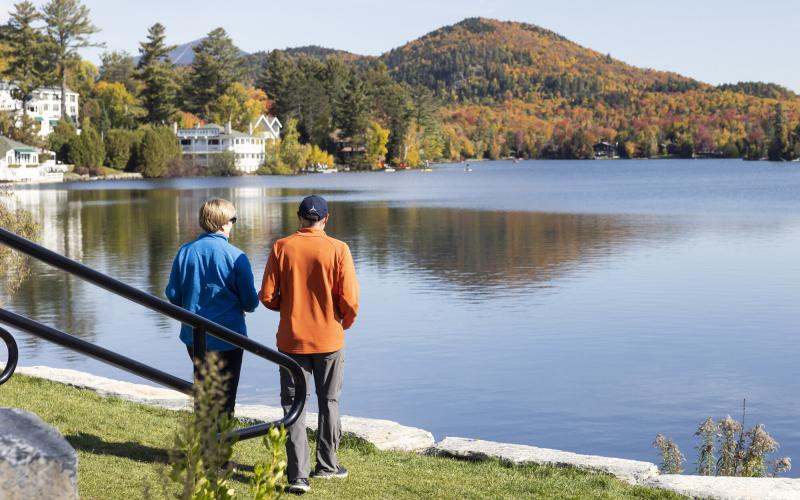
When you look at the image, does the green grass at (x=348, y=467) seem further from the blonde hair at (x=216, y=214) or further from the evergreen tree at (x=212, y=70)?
the evergreen tree at (x=212, y=70)

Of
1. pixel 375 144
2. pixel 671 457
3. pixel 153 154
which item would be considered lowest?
pixel 671 457

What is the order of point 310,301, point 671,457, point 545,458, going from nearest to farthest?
point 310,301 < point 545,458 < point 671,457

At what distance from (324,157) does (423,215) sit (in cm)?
9061

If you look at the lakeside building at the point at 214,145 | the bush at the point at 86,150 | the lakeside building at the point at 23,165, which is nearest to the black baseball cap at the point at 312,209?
the lakeside building at the point at 23,165

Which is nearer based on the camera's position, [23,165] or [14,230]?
[14,230]

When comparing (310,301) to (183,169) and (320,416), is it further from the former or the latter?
(183,169)

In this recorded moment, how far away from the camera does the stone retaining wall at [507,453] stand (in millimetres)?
7590

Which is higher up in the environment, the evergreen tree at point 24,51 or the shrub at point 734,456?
the evergreen tree at point 24,51

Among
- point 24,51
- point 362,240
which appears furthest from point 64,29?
point 362,240

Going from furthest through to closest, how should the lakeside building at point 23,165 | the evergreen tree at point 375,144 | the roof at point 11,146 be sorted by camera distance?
1. the evergreen tree at point 375,144
2. the roof at point 11,146
3. the lakeside building at point 23,165

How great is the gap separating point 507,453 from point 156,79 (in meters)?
129

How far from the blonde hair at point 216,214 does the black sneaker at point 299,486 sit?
1.77 meters

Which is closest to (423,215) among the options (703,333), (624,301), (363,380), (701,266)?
(701,266)

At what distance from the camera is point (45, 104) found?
151375 mm
